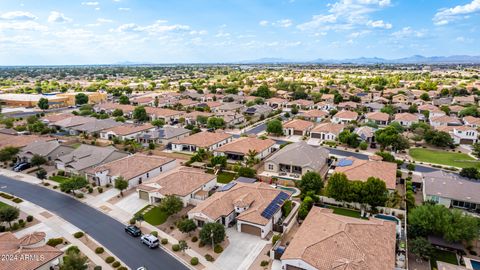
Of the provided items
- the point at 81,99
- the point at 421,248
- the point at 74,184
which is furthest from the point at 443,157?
the point at 81,99

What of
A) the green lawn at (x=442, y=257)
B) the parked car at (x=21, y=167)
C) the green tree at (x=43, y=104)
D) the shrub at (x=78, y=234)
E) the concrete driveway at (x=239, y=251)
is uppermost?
the green tree at (x=43, y=104)

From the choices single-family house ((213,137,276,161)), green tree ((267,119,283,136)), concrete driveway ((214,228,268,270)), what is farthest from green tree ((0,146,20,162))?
green tree ((267,119,283,136))

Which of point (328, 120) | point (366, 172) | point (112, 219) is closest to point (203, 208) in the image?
point (112, 219)

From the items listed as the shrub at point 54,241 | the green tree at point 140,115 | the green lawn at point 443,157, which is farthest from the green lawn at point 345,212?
the green tree at point 140,115

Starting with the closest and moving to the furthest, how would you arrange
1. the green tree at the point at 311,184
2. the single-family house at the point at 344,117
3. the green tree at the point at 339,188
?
1. the green tree at the point at 339,188
2. the green tree at the point at 311,184
3. the single-family house at the point at 344,117

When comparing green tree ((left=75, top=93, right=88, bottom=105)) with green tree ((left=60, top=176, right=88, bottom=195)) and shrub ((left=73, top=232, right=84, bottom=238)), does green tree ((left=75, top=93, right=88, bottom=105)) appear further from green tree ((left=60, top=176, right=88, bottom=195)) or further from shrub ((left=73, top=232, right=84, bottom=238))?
shrub ((left=73, top=232, right=84, bottom=238))

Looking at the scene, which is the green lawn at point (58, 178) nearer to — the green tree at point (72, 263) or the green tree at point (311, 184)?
the green tree at point (72, 263)

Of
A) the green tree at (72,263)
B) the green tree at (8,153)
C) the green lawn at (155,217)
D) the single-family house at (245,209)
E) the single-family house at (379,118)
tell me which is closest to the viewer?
the green tree at (72,263)
